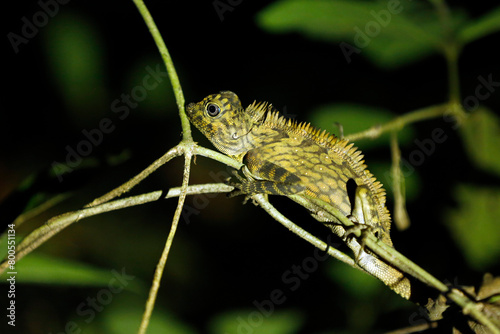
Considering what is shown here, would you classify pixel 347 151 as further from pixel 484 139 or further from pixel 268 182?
pixel 484 139

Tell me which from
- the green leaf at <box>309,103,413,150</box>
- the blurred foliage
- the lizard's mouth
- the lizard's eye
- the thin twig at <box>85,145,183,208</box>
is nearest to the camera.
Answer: the thin twig at <box>85,145,183,208</box>

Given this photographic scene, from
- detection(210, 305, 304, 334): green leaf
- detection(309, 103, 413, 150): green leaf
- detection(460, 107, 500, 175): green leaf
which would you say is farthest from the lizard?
detection(210, 305, 304, 334): green leaf

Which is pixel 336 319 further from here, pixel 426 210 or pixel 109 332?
pixel 109 332

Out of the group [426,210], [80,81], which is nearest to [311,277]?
[426,210]

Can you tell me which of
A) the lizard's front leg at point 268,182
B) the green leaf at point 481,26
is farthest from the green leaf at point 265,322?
the green leaf at point 481,26

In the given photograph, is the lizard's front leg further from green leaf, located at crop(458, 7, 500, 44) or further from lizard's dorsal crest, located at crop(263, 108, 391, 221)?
green leaf, located at crop(458, 7, 500, 44)

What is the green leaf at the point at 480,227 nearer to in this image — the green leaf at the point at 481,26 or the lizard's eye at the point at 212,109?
the green leaf at the point at 481,26
